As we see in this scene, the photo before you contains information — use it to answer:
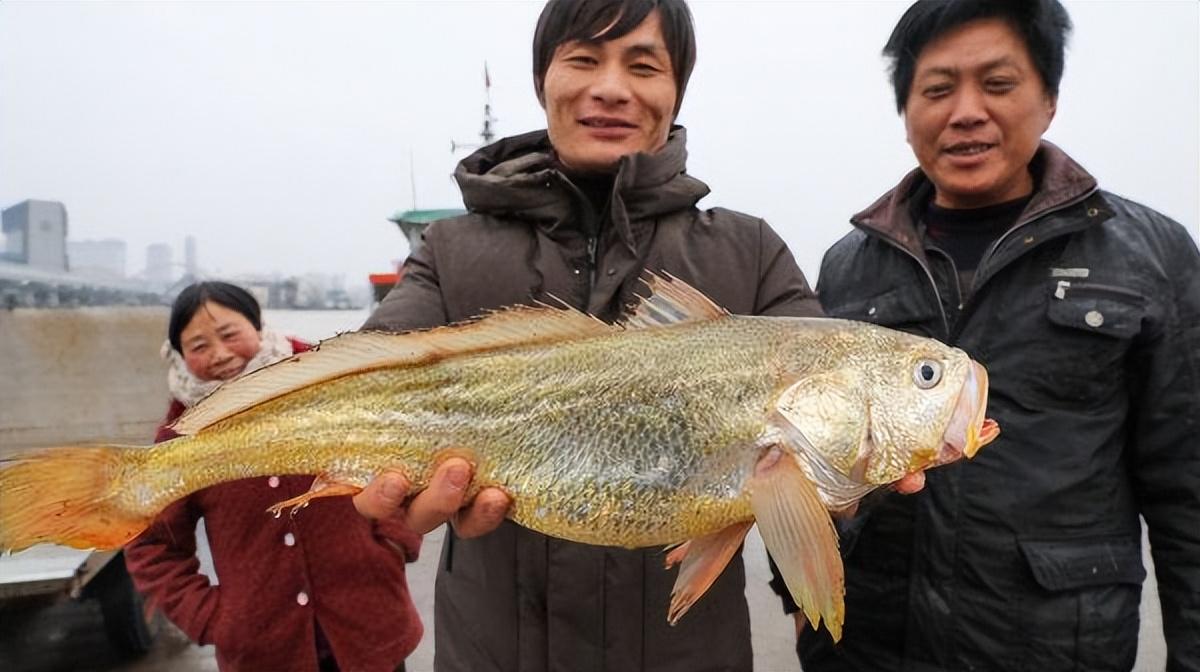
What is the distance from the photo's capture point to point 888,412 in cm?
192

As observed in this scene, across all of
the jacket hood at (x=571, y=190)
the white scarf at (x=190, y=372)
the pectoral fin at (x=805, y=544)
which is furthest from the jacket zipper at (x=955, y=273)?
the white scarf at (x=190, y=372)

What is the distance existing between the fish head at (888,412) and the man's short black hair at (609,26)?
1.08 meters

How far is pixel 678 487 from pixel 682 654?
1.87 feet

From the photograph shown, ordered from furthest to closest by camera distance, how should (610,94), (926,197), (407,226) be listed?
(407,226) → (926,197) → (610,94)

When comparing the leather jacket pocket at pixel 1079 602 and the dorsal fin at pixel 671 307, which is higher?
the dorsal fin at pixel 671 307

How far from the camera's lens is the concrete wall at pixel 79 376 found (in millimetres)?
9383

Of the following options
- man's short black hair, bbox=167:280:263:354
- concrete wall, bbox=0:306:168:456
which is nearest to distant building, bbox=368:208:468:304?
concrete wall, bbox=0:306:168:456

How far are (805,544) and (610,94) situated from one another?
1424mm

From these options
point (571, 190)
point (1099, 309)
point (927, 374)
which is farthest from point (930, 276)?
point (571, 190)

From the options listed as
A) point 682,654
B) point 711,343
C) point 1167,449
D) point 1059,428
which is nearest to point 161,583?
point 682,654

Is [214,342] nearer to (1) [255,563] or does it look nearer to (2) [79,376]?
(1) [255,563]

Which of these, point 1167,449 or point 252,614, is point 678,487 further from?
point 252,614

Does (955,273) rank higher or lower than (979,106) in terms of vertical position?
lower

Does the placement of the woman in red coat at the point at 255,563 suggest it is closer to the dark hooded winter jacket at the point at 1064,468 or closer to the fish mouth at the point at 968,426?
the dark hooded winter jacket at the point at 1064,468
